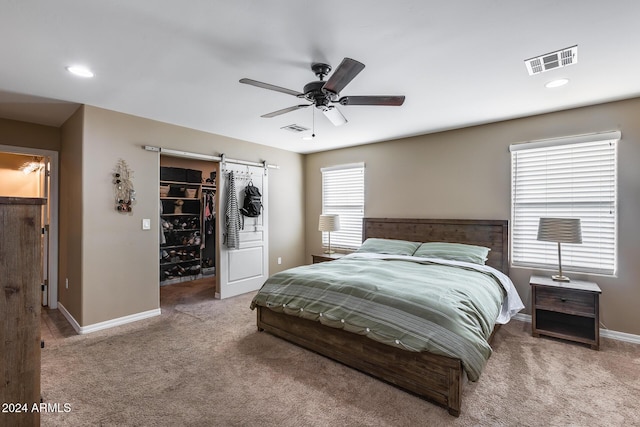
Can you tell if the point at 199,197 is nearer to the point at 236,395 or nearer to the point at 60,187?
the point at 60,187

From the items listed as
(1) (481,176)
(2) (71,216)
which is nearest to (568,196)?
(1) (481,176)

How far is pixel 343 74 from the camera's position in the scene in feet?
6.43

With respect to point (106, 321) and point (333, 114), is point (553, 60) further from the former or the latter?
point (106, 321)

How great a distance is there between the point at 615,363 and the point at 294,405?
279 cm

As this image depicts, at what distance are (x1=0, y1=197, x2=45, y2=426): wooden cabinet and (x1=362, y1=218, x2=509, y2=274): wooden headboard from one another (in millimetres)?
4142

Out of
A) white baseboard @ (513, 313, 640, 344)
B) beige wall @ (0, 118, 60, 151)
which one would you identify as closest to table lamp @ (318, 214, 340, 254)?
white baseboard @ (513, 313, 640, 344)

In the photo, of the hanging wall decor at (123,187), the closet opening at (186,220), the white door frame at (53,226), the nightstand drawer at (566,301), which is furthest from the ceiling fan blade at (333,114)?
the white door frame at (53,226)

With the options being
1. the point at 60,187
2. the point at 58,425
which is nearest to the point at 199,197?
the point at 60,187

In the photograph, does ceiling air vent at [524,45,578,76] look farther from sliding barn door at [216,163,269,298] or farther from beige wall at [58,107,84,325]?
beige wall at [58,107,84,325]

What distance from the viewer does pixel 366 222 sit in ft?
16.7

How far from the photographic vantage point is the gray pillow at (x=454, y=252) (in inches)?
142

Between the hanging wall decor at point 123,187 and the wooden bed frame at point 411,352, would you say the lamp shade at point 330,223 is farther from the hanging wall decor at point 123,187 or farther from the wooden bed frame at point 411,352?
the hanging wall decor at point 123,187

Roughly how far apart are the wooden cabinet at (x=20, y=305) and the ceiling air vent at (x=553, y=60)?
129 inches

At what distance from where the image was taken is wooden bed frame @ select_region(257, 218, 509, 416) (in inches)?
79.2
